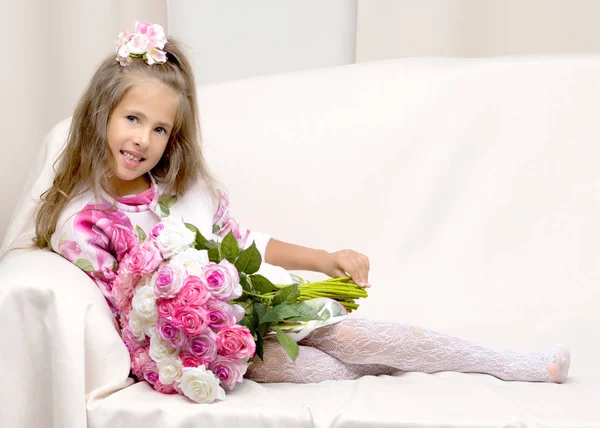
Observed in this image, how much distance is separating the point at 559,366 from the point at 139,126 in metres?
0.94

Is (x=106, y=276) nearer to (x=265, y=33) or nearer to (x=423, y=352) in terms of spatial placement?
(x=423, y=352)

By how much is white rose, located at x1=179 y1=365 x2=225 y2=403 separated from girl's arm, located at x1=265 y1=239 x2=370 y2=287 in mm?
466

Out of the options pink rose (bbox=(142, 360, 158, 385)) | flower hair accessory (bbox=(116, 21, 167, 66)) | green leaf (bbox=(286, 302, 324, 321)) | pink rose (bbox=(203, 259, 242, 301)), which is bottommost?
pink rose (bbox=(142, 360, 158, 385))

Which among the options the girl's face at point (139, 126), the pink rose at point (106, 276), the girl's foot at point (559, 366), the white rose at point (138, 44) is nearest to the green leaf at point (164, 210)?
the girl's face at point (139, 126)

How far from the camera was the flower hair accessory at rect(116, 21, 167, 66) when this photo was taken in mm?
1786

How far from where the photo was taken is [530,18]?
334 cm

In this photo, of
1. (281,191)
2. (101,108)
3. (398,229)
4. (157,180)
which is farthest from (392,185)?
(101,108)

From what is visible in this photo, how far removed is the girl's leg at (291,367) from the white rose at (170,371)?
0.18m

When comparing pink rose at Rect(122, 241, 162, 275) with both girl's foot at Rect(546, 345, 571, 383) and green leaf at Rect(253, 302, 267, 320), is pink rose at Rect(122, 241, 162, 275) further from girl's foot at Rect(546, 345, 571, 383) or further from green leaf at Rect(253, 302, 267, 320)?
→ girl's foot at Rect(546, 345, 571, 383)

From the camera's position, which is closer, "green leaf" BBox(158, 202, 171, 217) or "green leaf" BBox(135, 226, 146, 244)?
"green leaf" BBox(135, 226, 146, 244)

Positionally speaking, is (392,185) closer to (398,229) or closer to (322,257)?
(398,229)

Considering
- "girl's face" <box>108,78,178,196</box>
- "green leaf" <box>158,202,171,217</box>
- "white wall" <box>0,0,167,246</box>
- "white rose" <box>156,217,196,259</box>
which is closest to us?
"white rose" <box>156,217,196,259</box>

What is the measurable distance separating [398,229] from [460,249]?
171 millimetres

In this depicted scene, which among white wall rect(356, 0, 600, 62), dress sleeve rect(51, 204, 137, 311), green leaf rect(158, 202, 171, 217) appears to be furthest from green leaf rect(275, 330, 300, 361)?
white wall rect(356, 0, 600, 62)
